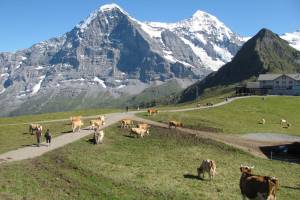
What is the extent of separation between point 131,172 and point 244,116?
67.6 m

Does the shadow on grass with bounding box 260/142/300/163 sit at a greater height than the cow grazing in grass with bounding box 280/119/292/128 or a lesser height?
lesser

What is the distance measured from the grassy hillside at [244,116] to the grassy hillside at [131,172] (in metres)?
24.7

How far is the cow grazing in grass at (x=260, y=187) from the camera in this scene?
1393 inches

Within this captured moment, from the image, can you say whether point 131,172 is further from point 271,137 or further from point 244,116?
point 244,116

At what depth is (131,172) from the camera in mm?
48156

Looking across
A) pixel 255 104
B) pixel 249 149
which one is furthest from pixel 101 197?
pixel 255 104

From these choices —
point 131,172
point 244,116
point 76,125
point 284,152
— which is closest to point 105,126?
point 76,125

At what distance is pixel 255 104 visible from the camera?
13362 centimetres

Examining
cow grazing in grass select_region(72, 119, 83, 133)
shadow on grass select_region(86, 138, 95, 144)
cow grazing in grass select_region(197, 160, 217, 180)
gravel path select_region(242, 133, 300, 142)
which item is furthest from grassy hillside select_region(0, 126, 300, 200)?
gravel path select_region(242, 133, 300, 142)

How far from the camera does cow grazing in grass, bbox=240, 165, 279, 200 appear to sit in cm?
3538

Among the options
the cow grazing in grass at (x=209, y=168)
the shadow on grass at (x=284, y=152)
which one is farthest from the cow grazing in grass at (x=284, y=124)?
the cow grazing in grass at (x=209, y=168)

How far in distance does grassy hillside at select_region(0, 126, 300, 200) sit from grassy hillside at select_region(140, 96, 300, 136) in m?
24.7

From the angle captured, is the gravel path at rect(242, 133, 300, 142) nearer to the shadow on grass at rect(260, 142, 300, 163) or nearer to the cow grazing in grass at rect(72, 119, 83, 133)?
the shadow on grass at rect(260, 142, 300, 163)

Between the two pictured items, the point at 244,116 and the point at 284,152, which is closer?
the point at 284,152
